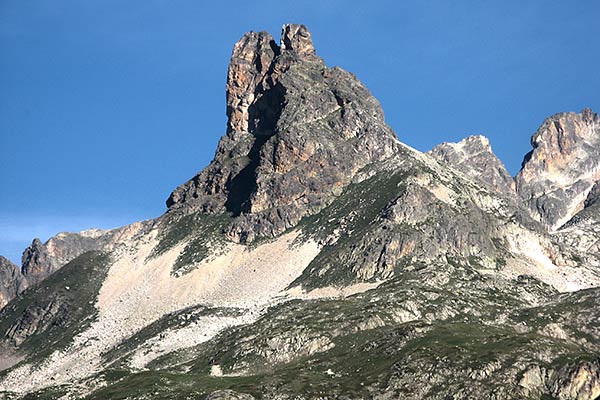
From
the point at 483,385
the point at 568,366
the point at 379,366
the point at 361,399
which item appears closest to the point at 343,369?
the point at 379,366

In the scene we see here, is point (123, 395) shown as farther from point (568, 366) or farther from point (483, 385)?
point (568, 366)

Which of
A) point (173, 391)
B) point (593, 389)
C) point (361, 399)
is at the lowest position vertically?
point (593, 389)

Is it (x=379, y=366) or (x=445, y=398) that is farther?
(x=379, y=366)

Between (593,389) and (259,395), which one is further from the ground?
(259,395)

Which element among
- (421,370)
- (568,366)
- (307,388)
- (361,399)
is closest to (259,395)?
(307,388)

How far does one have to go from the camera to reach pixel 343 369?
19925 centimetres

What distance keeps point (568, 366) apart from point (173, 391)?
84.0 meters

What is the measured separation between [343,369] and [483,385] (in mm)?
35370

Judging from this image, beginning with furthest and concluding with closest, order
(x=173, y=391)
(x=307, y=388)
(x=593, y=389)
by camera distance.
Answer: (x=173, y=391), (x=307, y=388), (x=593, y=389)

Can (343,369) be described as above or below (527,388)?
above

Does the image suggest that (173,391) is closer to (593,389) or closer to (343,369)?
(343,369)

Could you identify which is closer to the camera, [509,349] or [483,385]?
[483,385]

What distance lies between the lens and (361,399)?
177500 mm

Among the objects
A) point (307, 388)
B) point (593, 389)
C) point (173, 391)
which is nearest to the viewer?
point (593, 389)
